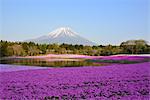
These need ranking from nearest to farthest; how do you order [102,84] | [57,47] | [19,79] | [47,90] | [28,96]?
[28,96] < [47,90] < [102,84] < [19,79] < [57,47]

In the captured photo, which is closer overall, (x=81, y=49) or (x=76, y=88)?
(x=76, y=88)

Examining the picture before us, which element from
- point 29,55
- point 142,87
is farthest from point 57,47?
point 142,87

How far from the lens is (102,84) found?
12.0 m

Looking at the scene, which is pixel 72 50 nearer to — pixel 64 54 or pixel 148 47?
pixel 64 54

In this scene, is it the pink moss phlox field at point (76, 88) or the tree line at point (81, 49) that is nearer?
the pink moss phlox field at point (76, 88)

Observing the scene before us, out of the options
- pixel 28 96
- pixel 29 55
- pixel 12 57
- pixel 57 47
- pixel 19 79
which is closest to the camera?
pixel 28 96

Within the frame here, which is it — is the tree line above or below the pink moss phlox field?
above

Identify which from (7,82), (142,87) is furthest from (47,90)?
(142,87)

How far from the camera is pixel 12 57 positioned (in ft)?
88.1

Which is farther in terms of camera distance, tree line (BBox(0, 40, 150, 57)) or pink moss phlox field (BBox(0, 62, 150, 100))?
tree line (BBox(0, 40, 150, 57))

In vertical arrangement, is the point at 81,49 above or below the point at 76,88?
above

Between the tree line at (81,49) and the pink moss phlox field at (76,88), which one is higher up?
the tree line at (81,49)

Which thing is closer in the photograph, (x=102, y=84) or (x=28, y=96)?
(x=28, y=96)

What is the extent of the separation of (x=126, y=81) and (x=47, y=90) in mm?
3584
